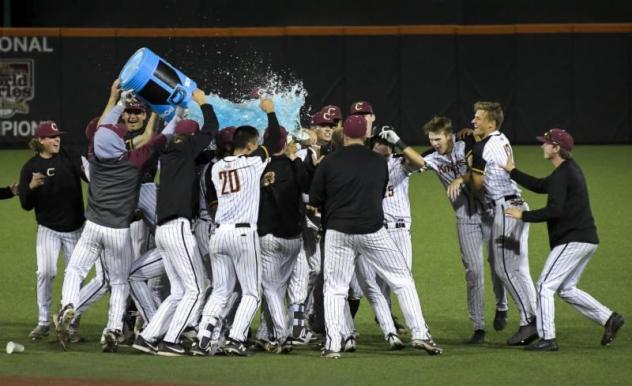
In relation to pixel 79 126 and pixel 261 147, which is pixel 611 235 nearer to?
pixel 261 147

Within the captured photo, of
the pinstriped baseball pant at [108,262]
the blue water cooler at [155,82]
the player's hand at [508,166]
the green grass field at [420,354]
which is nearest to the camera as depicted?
the green grass field at [420,354]

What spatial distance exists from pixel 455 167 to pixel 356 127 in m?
1.43

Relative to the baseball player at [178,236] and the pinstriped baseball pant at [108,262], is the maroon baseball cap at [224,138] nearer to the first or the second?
the baseball player at [178,236]

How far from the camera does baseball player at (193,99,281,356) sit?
894cm

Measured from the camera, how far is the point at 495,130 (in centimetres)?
994

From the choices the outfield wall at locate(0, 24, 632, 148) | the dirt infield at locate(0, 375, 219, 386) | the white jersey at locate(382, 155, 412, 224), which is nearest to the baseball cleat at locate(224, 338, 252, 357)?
the dirt infield at locate(0, 375, 219, 386)

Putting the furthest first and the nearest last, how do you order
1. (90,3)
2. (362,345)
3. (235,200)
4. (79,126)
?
1. (90,3)
2. (79,126)
3. (362,345)
4. (235,200)

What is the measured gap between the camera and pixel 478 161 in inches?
384

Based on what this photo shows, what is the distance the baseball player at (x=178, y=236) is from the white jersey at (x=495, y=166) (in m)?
2.25

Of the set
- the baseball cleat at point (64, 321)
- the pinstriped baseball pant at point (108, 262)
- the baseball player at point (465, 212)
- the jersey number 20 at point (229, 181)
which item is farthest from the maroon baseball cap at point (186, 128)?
the baseball player at point (465, 212)

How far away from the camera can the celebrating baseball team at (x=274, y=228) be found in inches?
353

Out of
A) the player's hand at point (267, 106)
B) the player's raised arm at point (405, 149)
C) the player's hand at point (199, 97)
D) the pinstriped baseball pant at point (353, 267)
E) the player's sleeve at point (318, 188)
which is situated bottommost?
the pinstriped baseball pant at point (353, 267)

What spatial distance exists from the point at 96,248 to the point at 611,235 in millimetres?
7842

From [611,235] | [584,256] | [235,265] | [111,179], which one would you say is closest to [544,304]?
[584,256]
